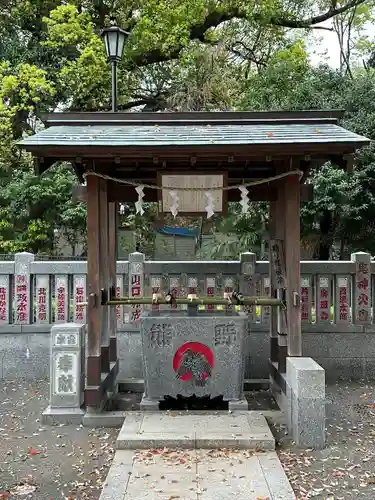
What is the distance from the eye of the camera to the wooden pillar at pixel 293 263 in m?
6.50

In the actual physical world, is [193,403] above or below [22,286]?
below

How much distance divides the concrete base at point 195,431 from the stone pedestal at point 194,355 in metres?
0.36

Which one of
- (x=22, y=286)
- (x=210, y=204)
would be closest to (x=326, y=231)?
(x=210, y=204)

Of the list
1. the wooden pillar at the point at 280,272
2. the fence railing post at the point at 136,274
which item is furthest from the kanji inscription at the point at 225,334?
the fence railing post at the point at 136,274

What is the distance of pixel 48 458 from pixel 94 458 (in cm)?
52

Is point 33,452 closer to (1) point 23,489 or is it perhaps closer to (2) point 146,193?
(1) point 23,489

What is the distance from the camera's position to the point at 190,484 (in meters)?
4.62

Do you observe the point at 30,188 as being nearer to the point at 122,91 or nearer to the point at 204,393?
the point at 122,91

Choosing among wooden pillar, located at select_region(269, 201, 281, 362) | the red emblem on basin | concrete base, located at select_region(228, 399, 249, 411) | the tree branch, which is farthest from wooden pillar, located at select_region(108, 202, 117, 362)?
the tree branch

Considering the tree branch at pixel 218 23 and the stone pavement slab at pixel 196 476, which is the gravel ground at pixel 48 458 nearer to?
the stone pavement slab at pixel 196 476

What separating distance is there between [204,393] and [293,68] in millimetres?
12920

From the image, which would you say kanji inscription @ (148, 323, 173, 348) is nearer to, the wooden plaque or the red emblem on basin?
the red emblem on basin

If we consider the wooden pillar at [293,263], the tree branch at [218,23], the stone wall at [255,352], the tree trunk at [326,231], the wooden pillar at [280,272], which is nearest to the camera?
the wooden pillar at [293,263]

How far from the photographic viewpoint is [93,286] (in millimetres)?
6586
